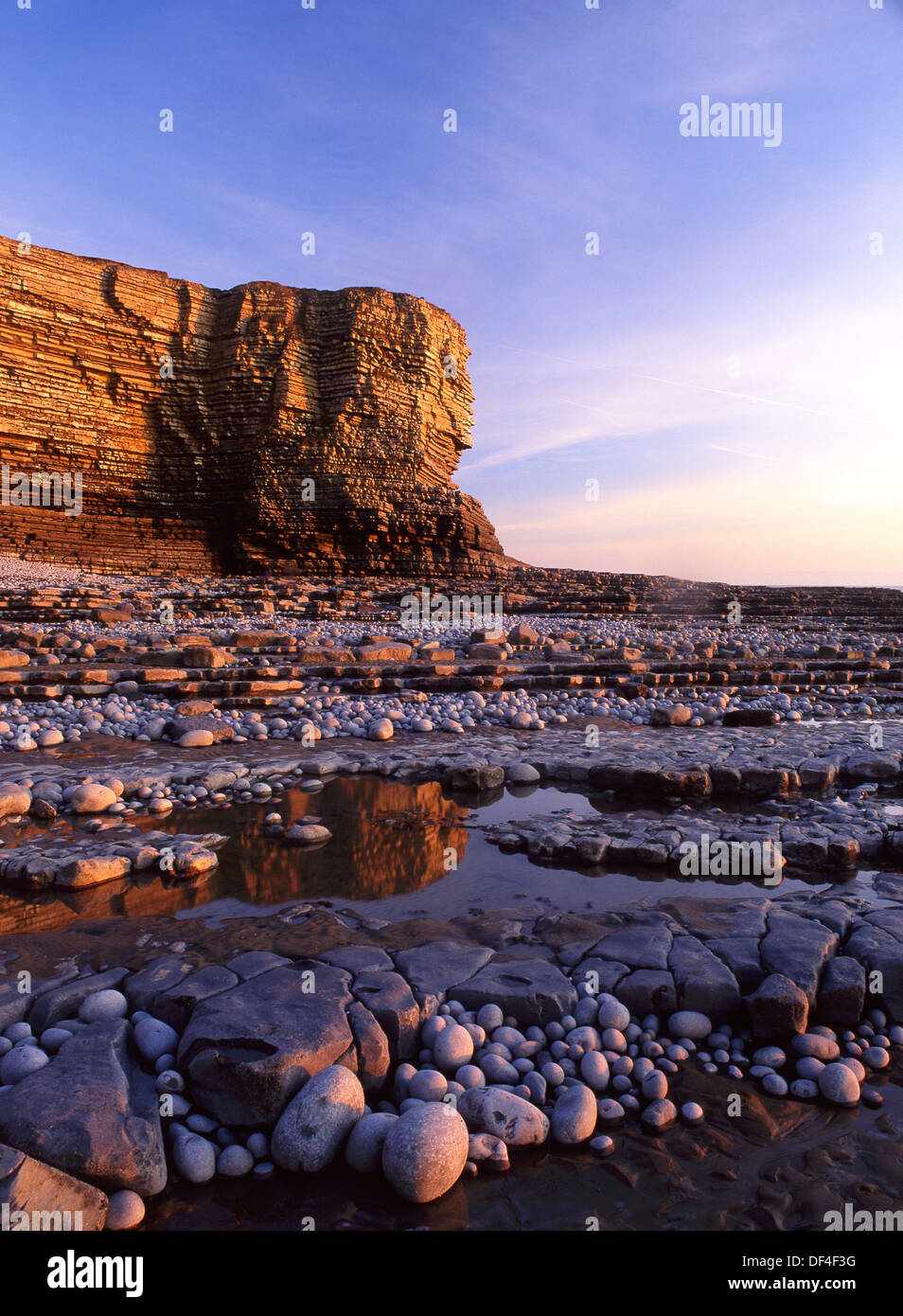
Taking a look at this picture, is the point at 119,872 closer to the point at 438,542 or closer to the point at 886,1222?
the point at 886,1222

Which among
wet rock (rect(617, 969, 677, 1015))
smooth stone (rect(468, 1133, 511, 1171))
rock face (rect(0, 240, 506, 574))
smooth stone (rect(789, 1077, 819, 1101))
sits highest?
rock face (rect(0, 240, 506, 574))

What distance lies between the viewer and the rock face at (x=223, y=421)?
2762 cm

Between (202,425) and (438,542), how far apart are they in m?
12.1

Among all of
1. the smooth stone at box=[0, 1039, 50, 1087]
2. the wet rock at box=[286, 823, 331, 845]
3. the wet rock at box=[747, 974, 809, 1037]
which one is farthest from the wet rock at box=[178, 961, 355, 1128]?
the wet rock at box=[286, 823, 331, 845]

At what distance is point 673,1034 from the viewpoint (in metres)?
2.26

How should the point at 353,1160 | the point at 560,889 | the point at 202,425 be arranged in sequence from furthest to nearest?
the point at 202,425 < the point at 560,889 < the point at 353,1160

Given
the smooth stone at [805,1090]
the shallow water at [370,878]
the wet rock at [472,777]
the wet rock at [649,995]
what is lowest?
the smooth stone at [805,1090]

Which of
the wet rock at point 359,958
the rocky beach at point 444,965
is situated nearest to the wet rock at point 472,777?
the rocky beach at point 444,965

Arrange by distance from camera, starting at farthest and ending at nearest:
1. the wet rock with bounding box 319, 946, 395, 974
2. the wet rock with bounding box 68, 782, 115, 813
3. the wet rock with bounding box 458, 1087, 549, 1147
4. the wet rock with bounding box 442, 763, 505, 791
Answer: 1. the wet rock with bounding box 442, 763, 505, 791
2. the wet rock with bounding box 68, 782, 115, 813
3. the wet rock with bounding box 319, 946, 395, 974
4. the wet rock with bounding box 458, 1087, 549, 1147

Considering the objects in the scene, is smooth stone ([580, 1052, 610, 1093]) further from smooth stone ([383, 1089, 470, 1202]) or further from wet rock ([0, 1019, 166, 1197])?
wet rock ([0, 1019, 166, 1197])

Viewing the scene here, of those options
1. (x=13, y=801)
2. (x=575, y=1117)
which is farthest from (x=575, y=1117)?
(x=13, y=801)

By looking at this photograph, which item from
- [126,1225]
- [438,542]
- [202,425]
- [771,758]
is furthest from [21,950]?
[202,425]

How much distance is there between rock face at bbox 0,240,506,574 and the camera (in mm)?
27625

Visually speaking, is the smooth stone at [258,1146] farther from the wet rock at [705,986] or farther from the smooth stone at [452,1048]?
the wet rock at [705,986]
